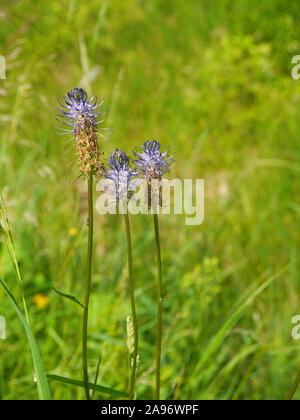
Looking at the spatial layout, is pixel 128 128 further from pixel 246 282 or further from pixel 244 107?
pixel 246 282

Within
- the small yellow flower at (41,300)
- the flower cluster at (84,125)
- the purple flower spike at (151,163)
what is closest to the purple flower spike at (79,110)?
the flower cluster at (84,125)

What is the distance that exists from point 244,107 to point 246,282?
7.61ft

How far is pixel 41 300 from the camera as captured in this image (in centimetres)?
206

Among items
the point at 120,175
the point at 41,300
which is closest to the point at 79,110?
the point at 120,175

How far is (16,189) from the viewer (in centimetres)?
237

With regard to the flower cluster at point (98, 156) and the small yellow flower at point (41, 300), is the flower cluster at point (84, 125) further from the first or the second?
the small yellow flower at point (41, 300)

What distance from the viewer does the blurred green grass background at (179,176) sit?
181 cm

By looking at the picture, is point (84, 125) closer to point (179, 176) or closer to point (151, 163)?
point (151, 163)

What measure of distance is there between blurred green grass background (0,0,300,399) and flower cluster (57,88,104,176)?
143 mm

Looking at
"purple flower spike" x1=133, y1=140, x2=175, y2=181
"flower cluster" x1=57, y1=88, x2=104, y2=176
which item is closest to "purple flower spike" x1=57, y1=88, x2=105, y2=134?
"flower cluster" x1=57, y1=88, x2=104, y2=176

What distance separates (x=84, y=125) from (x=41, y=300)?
137cm

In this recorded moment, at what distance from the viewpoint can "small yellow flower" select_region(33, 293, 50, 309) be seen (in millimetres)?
2045

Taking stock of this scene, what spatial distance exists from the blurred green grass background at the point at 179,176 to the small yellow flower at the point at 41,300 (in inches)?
Result: 1.3
